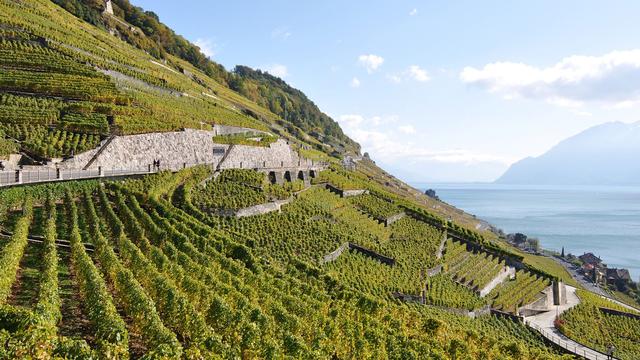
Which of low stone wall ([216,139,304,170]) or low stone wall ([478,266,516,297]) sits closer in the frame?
low stone wall ([478,266,516,297])

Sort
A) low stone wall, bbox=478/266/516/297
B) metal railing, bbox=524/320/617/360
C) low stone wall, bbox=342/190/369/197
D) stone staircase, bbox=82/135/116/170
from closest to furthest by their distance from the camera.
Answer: metal railing, bbox=524/320/617/360 < stone staircase, bbox=82/135/116/170 < low stone wall, bbox=478/266/516/297 < low stone wall, bbox=342/190/369/197

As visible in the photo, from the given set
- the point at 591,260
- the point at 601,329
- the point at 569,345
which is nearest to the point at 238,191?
the point at 569,345

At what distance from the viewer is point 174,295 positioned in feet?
49.6

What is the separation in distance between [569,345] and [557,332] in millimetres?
3643

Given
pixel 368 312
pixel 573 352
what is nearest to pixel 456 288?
pixel 573 352

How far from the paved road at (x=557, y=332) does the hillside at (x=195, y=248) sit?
0.88 meters

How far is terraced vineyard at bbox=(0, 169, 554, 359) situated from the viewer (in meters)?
12.7

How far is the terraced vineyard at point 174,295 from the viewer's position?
1266cm

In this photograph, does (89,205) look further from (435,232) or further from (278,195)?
(435,232)

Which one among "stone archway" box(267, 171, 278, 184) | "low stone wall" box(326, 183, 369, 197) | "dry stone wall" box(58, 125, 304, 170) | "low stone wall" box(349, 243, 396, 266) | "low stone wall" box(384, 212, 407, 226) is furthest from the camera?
"low stone wall" box(326, 183, 369, 197)

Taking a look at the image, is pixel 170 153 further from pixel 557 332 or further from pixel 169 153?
pixel 557 332

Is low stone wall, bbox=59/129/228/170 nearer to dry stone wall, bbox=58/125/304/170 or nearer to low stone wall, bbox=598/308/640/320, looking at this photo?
dry stone wall, bbox=58/125/304/170

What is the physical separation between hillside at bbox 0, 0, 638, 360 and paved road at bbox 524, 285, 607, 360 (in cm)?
88

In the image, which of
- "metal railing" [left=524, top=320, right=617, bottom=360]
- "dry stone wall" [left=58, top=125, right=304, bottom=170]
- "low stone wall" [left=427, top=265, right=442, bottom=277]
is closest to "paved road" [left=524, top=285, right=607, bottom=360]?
"metal railing" [left=524, top=320, right=617, bottom=360]
